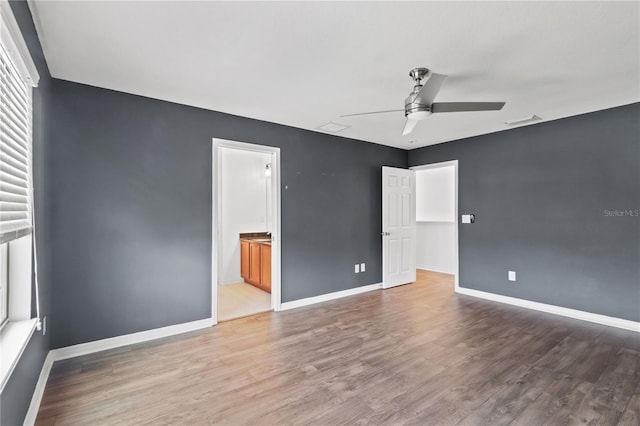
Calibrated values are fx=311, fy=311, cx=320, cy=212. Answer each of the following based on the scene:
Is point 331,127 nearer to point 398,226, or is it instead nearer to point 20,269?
point 398,226

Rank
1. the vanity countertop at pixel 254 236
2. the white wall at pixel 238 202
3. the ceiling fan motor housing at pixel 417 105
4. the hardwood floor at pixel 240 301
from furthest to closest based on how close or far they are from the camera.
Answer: the vanity countertop at pixel 254 236, the white wall at pixel 238 202, the hardwood floor at pixel 240 301, the ceiling fan motor housing at pixel 417 105

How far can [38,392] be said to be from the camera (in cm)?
211

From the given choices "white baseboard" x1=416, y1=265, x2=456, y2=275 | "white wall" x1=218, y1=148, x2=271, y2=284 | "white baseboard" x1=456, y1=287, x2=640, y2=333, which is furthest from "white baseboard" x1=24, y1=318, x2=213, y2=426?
"white baseboard" x1=416, y1=265, x2=456, y2=275

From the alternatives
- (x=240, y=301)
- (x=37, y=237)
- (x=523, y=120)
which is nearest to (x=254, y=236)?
(x=240, y=301)

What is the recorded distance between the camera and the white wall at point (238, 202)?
224 inches

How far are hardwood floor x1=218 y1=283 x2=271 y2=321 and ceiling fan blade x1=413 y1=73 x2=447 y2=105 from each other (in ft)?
10.2

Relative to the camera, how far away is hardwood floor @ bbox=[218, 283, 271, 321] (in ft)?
13.1

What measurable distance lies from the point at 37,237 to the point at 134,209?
935 mm

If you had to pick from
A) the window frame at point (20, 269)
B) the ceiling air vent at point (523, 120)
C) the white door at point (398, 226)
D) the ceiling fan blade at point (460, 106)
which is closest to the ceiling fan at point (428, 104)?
the ceiling fan blade at point (460, 106)

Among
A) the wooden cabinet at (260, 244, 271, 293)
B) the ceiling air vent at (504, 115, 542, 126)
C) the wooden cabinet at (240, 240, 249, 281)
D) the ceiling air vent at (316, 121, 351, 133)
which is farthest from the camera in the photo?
the wooden cabinet at (240, 240, 249, 281)

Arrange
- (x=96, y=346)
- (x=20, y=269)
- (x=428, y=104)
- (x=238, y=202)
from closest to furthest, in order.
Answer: (x=20, y=269) < (x=428, y=104) < (x=96, y=346) < (x=238, y=202)

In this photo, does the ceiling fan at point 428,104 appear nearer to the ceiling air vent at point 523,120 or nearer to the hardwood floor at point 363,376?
the ceiling air vent at point 523,120

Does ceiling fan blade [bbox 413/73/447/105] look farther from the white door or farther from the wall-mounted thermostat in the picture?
the wall-mounted thermostat

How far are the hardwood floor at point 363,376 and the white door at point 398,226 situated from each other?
64.5 inches
